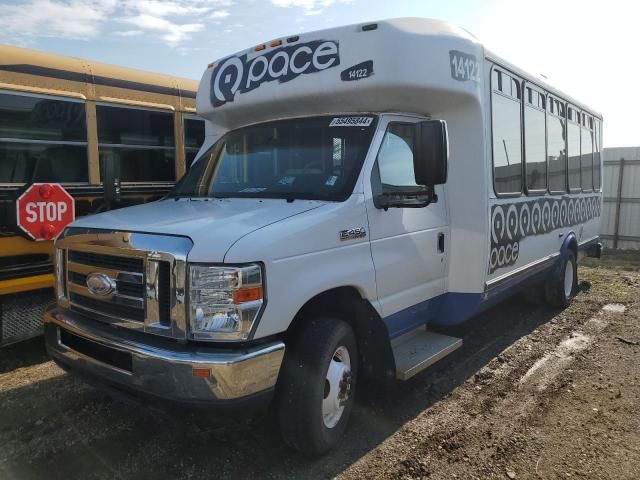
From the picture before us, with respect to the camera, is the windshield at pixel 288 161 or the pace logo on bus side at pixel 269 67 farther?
the pace logo on bus side at pixel 269 67

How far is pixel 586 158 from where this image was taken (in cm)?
844

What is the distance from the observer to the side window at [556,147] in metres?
6.70

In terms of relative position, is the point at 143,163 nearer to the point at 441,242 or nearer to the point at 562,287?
the point at 441,242

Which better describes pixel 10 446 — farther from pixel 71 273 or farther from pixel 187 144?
pixel 187 144

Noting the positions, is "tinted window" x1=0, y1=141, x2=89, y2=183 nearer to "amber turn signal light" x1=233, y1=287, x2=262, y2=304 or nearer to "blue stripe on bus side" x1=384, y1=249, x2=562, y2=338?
"amber turn signal light" x1=233, y1=287, x2=262, y2=304

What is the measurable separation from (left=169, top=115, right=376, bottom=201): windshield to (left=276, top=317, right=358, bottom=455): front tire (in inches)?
35.7

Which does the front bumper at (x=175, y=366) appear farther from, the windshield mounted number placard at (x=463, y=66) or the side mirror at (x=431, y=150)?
the windshield mounted number placard at (x=463, y=66)

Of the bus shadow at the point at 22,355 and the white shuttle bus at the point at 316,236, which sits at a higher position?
the white shuttle bus at the point at 316,236

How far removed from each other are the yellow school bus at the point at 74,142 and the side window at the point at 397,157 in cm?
213

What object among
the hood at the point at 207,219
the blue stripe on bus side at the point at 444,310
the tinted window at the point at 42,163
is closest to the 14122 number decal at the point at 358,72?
the hood at the point at 207,219

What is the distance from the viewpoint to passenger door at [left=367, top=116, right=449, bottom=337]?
3.80 m

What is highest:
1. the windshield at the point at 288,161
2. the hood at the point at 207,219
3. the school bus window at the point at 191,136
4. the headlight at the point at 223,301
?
the school bus window at the point at 191,136

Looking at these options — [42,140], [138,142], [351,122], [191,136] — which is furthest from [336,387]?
[191,136]

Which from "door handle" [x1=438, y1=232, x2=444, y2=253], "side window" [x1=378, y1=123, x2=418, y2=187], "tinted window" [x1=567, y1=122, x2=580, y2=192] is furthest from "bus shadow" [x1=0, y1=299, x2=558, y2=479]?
"tinted window" [x1=567, y1=122, x2=580, y2=192]
